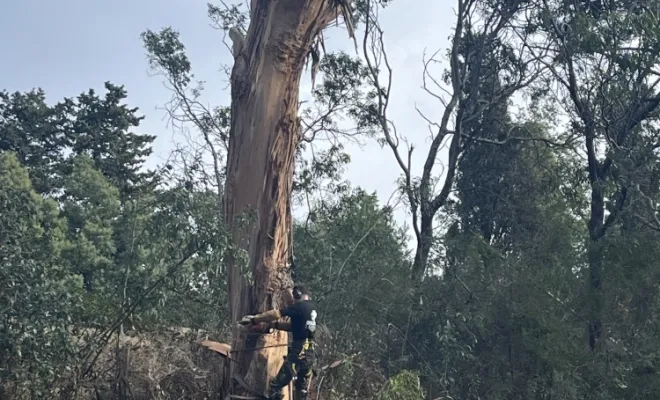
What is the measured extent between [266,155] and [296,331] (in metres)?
1.81

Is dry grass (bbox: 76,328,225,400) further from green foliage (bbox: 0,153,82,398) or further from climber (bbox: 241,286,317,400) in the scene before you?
climber (bbox: 241,286,317,400)

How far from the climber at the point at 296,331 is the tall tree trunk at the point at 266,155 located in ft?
0.58

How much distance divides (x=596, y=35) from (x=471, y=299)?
16.5 feet

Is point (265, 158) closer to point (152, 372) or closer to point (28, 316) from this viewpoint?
point (152, 372)

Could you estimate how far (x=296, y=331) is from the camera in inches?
307

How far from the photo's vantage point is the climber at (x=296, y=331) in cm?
761

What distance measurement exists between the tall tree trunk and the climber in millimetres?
178

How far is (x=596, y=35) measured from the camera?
13633mm

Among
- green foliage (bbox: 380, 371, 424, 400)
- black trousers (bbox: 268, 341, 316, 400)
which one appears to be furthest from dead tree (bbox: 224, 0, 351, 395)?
green foliage (bbox: 380, 371, 424, 400)

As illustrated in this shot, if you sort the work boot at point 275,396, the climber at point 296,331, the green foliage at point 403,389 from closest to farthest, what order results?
the climber at point 296,331 → the work boot at point 275,396 → the green foliage at point 403,389

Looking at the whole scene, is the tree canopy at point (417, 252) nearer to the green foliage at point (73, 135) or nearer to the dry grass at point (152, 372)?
the dry grass at point (152, 372)

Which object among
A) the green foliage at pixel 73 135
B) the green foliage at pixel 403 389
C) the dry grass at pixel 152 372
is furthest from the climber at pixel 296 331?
the green foliage at pixel 73 135

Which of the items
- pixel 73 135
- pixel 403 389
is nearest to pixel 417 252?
pixel 403 389

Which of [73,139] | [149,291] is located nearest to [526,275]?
[149,291]
